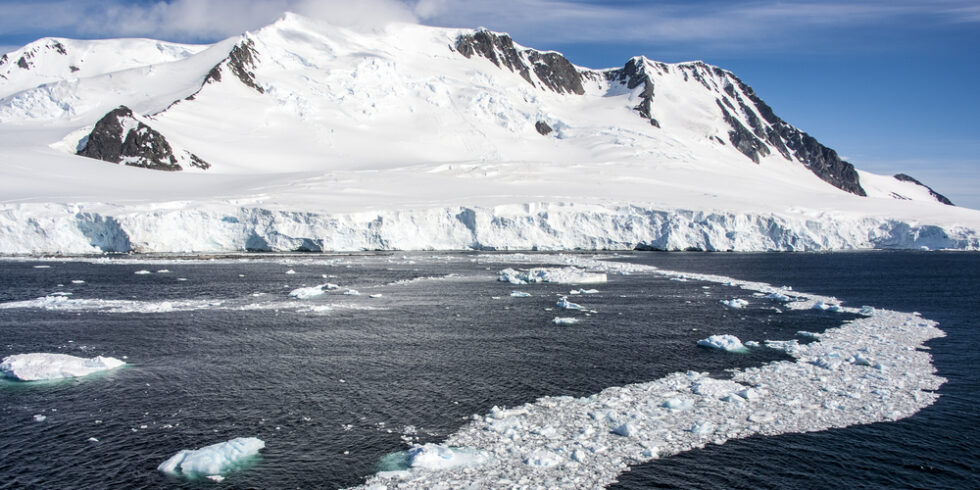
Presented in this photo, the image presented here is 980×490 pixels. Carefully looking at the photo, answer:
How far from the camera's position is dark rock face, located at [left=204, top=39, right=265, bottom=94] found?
102 meters

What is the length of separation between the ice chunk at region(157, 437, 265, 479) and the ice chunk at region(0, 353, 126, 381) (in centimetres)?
755

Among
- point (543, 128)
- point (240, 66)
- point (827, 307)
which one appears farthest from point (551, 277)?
point (543, 128)

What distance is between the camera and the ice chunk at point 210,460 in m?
11.3

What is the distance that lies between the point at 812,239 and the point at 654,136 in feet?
195

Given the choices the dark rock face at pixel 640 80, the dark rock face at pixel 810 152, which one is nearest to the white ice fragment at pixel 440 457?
the dark rock face at pixel 640 80

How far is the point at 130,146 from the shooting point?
7850 centimetres

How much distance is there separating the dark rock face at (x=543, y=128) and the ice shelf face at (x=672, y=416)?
105m

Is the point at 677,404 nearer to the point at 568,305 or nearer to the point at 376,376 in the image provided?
the point at 376,376

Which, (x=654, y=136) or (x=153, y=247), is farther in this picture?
(x=654, y=136)

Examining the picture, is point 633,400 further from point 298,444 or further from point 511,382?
point 298,444

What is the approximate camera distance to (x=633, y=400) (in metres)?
15.4

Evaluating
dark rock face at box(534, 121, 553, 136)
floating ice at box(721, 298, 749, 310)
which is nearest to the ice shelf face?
floating ice at box(721, 298, 749, 310)

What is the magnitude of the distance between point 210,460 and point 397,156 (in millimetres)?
89750

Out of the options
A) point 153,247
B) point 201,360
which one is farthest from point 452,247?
point 201,360
